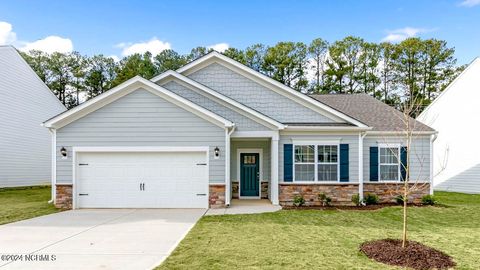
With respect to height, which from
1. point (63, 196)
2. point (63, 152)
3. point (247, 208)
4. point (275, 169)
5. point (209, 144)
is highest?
point (209, 144)

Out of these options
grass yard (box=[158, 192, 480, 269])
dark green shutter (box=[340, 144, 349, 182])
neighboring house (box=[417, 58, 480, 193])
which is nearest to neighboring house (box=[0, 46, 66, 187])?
grass yard (box=[158, 192, 480, 269])

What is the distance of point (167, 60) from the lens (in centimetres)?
3916

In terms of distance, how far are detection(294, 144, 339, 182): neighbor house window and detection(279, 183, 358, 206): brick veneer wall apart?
0.89 ft

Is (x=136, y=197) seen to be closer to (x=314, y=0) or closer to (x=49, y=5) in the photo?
(x=49, y=5)

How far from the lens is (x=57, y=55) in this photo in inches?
1516

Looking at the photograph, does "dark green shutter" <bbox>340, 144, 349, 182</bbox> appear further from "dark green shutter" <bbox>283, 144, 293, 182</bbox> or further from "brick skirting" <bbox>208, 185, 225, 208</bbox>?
"brick skirting" <bbox>208, 185, 225, 208</bbox>

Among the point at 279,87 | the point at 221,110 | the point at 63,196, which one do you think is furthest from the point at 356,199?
the point at 63,196

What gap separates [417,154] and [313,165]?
15.1ft

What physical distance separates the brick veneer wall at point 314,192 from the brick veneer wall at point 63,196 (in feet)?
24.8

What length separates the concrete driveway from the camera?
573 centimetres

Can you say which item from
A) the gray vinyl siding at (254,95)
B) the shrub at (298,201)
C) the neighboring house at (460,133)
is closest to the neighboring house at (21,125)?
the gray vinyl siding at (254,95)

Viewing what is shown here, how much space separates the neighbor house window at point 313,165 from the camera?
42.9 feet

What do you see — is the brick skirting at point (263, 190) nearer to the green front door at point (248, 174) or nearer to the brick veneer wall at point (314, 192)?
the green front door at point (248, 174)

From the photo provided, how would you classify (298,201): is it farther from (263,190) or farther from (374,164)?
(374,164)
